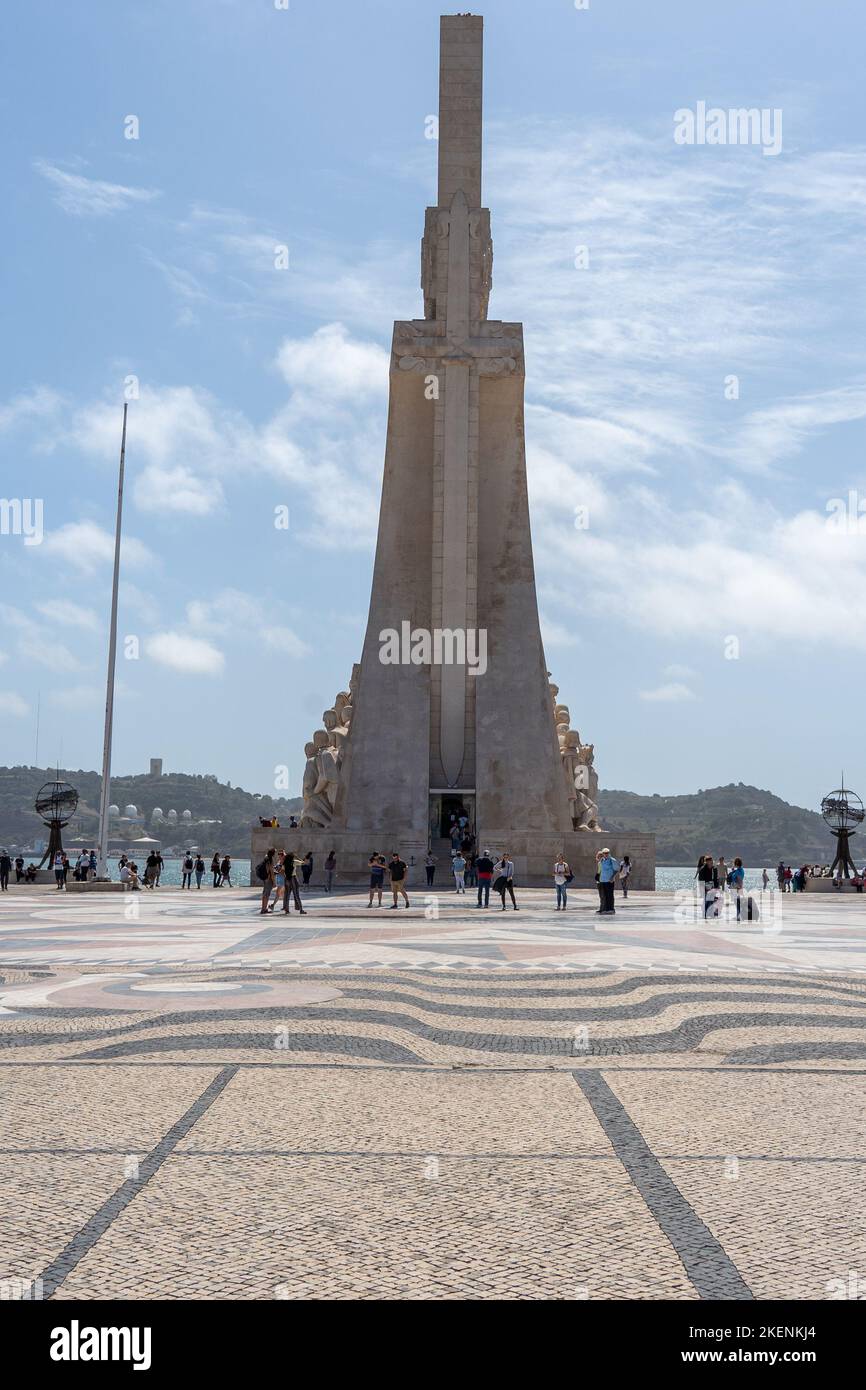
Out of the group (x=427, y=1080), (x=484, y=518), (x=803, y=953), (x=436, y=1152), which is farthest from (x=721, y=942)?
(x=484, y=518)

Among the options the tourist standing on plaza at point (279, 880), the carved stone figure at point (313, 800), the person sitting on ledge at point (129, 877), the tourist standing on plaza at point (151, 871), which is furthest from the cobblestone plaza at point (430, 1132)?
the carved stone figure at point (313, 800)

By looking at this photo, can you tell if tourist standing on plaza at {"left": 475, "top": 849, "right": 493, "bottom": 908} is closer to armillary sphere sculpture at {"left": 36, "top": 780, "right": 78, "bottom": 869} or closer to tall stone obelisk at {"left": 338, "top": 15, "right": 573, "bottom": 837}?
tall stone obelisk at {"left": 338, "top": 15, "right": 573, "bottom": 837}

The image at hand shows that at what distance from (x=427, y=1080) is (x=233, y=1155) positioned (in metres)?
1.67

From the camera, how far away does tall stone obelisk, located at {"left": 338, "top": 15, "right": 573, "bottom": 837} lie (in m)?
32.2

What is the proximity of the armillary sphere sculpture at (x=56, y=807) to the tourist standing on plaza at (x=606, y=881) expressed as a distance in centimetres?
1952

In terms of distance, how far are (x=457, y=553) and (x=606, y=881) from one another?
630 inches

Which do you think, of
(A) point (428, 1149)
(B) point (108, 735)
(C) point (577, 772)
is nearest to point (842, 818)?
(C) point (577, 772)

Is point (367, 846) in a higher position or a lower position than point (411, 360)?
lower

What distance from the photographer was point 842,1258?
3398mm

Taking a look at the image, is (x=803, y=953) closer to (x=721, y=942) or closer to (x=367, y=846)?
(x=721, y=942)

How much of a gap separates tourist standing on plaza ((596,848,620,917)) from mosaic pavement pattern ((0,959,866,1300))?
9922mm

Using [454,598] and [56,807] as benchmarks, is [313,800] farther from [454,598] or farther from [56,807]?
[56,807]

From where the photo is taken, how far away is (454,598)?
33000 mm

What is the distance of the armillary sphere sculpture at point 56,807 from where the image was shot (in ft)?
111
